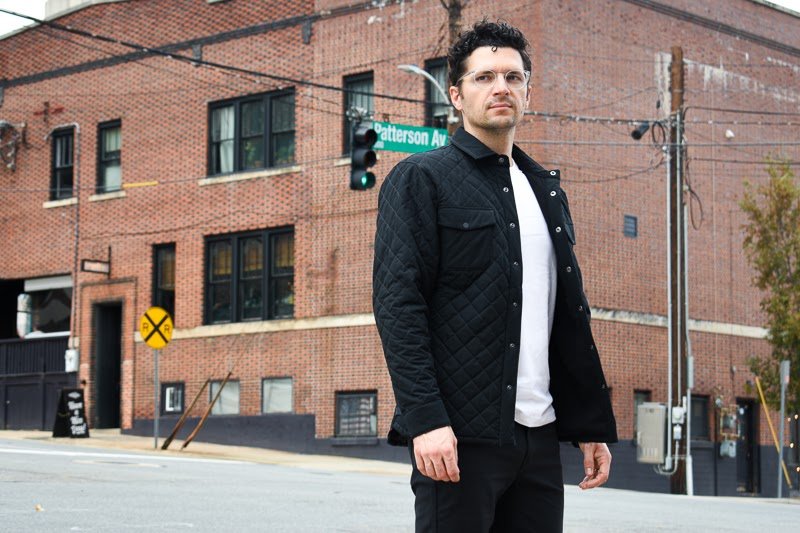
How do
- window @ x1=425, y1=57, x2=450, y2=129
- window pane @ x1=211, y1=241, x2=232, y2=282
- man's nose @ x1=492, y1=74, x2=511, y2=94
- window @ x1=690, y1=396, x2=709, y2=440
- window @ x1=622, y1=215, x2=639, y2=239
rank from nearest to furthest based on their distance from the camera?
man's nose @ x1=492, y1=74, x2=511, y2=94
window @ x1=425, y1=57, x2=450, y2=129
window @ x1=622, y1=215, x2=639, y2=239
window @ x1=690, y1=396, x2=709, y2=440
window pane @ x1=211, y1=241, x2=232, y2=282

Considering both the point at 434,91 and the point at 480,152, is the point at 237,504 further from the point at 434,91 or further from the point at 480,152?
the point at 434,91

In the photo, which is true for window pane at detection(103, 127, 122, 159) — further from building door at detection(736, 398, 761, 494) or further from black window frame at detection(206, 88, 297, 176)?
building door at detection(736, 398, 761, 494)

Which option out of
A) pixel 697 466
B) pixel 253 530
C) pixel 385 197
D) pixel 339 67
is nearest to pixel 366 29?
pixel 339 67

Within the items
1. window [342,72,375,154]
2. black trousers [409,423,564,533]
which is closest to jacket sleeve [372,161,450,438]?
black trousers [409,423,564,533]

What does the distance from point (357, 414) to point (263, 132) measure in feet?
21.3

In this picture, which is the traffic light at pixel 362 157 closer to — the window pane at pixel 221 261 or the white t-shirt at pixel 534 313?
the window pane at pixel 221 261

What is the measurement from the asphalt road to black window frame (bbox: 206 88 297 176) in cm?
1091

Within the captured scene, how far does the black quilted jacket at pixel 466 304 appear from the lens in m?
4.07

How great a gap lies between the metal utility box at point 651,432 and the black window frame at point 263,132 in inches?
354

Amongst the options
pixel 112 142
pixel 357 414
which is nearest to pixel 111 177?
pixel 112 142

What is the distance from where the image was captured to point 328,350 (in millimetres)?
27094

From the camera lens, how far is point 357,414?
26734 mm

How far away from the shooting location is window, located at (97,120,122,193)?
102 ft

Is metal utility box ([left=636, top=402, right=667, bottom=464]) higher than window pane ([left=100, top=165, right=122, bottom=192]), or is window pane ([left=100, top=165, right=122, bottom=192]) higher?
window pane ([left=100, top=165, right=122, bottom=192])
